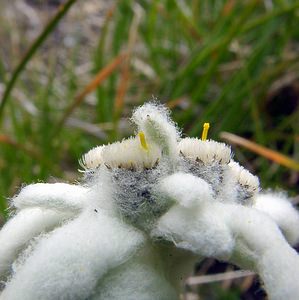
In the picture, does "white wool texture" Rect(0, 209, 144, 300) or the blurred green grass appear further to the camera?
the blurred green grass

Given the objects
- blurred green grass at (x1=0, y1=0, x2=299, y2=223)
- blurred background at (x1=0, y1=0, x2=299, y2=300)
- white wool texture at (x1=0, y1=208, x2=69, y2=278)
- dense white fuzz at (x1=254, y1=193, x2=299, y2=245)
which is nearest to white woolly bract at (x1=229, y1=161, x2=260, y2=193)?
dense white fuzz at (x1=254, y1=193, x2=299, y2=245)

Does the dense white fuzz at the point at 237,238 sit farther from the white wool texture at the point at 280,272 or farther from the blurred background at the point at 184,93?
the blurred background at the point at 184,93

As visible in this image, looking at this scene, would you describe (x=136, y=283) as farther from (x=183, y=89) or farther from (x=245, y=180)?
(x=183, y=89)

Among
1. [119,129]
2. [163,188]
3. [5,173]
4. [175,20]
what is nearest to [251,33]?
[175,20]

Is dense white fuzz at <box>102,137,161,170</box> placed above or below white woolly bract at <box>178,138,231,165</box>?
below

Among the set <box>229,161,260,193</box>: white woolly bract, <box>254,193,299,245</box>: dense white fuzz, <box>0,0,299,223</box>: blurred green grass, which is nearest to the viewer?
<box>229,161,260,193</box>: white woolly bract

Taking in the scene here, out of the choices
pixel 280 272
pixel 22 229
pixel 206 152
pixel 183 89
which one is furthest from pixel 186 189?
pixel 183 89

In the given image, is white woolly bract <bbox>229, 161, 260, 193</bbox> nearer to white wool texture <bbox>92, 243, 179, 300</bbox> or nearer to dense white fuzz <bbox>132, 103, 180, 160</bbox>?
dense white fuzz <bbox>132, 103, 180, 160</bbox>
